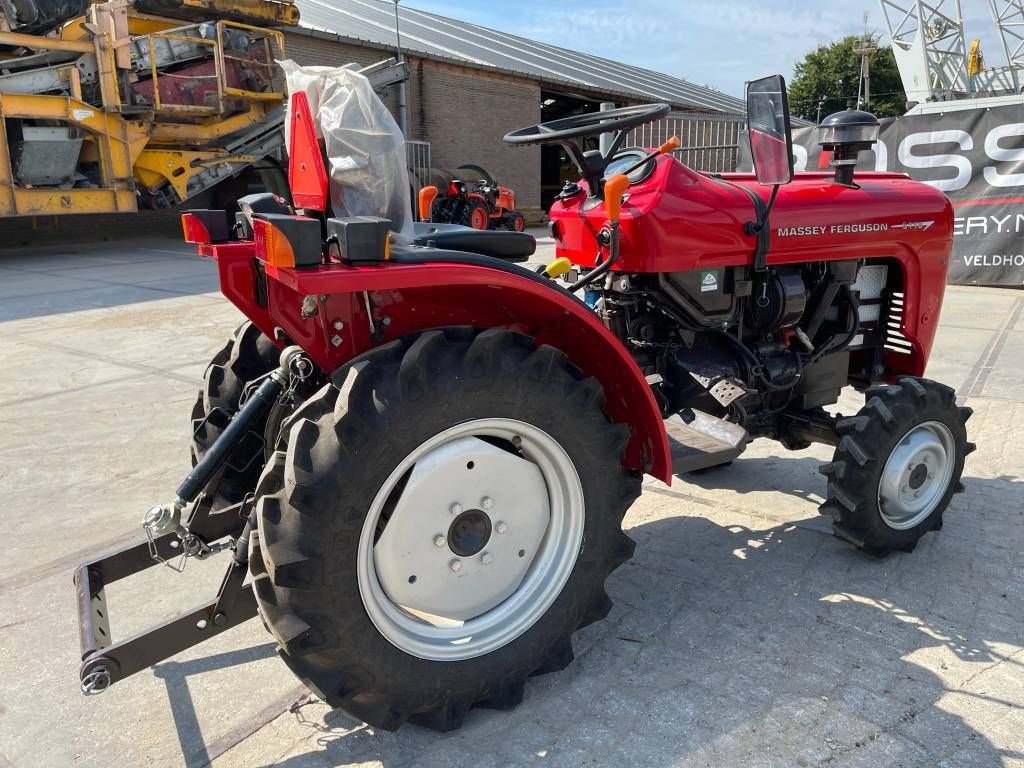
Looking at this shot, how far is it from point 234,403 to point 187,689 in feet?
2.89

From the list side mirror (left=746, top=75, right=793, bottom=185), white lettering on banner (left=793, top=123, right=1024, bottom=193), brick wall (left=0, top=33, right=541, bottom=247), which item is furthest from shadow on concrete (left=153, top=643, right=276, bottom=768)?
brick wall (left=0, top=33, right=541, bottom=247)

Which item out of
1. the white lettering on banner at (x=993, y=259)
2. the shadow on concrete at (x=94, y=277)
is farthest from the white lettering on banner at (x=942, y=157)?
the shadow on concrete at (x=94, y=277)

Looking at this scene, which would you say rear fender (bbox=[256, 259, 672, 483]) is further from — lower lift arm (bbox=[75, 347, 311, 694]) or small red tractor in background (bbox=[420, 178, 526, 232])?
small red tractor in background (bbox=[420, 178, 526, 232])

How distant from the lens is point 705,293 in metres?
2.78

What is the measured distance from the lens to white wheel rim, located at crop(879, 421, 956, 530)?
283cm

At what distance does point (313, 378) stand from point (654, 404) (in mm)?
977

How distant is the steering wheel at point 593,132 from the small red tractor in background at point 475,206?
10.9 meters

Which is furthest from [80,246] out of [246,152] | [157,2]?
[157,2]

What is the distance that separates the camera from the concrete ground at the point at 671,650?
1988mm

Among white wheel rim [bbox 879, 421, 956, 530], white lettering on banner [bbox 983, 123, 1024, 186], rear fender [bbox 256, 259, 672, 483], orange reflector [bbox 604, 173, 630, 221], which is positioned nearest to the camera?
rear fender [bbox 256, 259, 672, 483]

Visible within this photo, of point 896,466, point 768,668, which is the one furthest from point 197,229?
point 896,466

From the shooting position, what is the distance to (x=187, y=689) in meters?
2.24

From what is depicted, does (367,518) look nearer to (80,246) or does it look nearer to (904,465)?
(904,465)

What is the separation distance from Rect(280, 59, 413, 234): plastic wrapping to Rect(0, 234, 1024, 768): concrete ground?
1.38 metres
